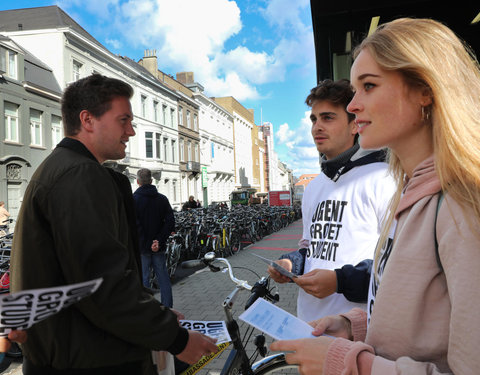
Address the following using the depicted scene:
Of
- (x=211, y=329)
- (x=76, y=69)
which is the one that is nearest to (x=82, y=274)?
(x=211, y=329)

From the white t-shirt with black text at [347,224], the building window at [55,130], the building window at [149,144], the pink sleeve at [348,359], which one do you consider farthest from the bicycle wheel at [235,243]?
the building window at [149,144]

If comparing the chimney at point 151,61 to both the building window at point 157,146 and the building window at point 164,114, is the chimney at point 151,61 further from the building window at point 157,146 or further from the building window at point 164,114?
the building window at point 157,146

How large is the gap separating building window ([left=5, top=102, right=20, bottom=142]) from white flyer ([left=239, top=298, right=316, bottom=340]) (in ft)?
67.1

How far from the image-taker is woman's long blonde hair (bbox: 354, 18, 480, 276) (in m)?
0.82

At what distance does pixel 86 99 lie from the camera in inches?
63.5

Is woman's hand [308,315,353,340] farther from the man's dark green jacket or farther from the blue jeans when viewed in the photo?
the blue jeans

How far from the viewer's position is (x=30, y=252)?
50.4 inches

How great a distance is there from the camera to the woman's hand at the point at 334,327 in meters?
1.16

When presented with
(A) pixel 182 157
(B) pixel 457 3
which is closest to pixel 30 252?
(B) pixel 457 3

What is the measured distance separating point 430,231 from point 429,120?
12.1 inches

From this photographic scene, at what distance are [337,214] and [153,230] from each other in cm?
408

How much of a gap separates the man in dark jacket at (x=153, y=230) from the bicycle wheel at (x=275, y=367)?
11.3ft

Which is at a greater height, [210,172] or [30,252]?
[210,172]

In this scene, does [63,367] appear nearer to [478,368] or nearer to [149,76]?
[478,368]
